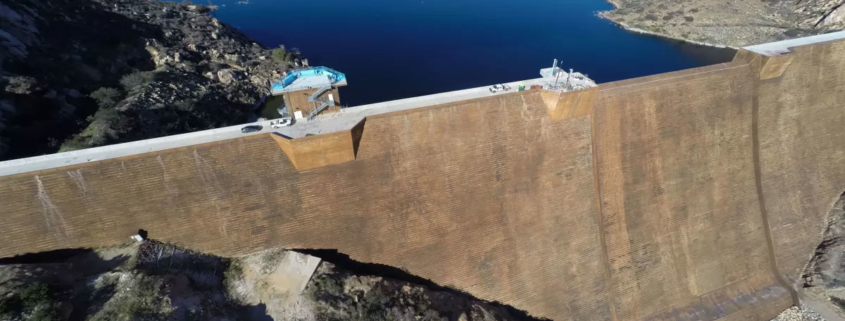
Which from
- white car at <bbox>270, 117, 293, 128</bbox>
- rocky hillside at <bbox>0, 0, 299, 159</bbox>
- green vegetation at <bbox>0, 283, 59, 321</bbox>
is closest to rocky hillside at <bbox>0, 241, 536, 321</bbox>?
green vegetation at <bbox>0, 283, 59, 321</bbox>

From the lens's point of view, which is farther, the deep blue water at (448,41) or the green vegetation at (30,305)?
the deep blue water at (448,41)

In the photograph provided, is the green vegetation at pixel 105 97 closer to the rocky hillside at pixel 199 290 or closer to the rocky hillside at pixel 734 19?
the rocky hillside at pixel 199 290

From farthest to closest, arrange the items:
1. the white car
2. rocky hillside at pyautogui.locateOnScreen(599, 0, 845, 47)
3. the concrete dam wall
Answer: rocky hillside at pyautogui.locateOnScreen(599, 0, 845, 47)
the white car
the concrete dam wall

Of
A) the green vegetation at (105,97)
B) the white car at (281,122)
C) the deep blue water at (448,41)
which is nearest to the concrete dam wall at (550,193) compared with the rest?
the white car at (281,122)

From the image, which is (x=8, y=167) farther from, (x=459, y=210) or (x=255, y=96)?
(x=255, y=96)

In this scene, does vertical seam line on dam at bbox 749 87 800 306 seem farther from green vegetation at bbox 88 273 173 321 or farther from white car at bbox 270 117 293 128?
green vegetation at bbox 88 273 173 321
